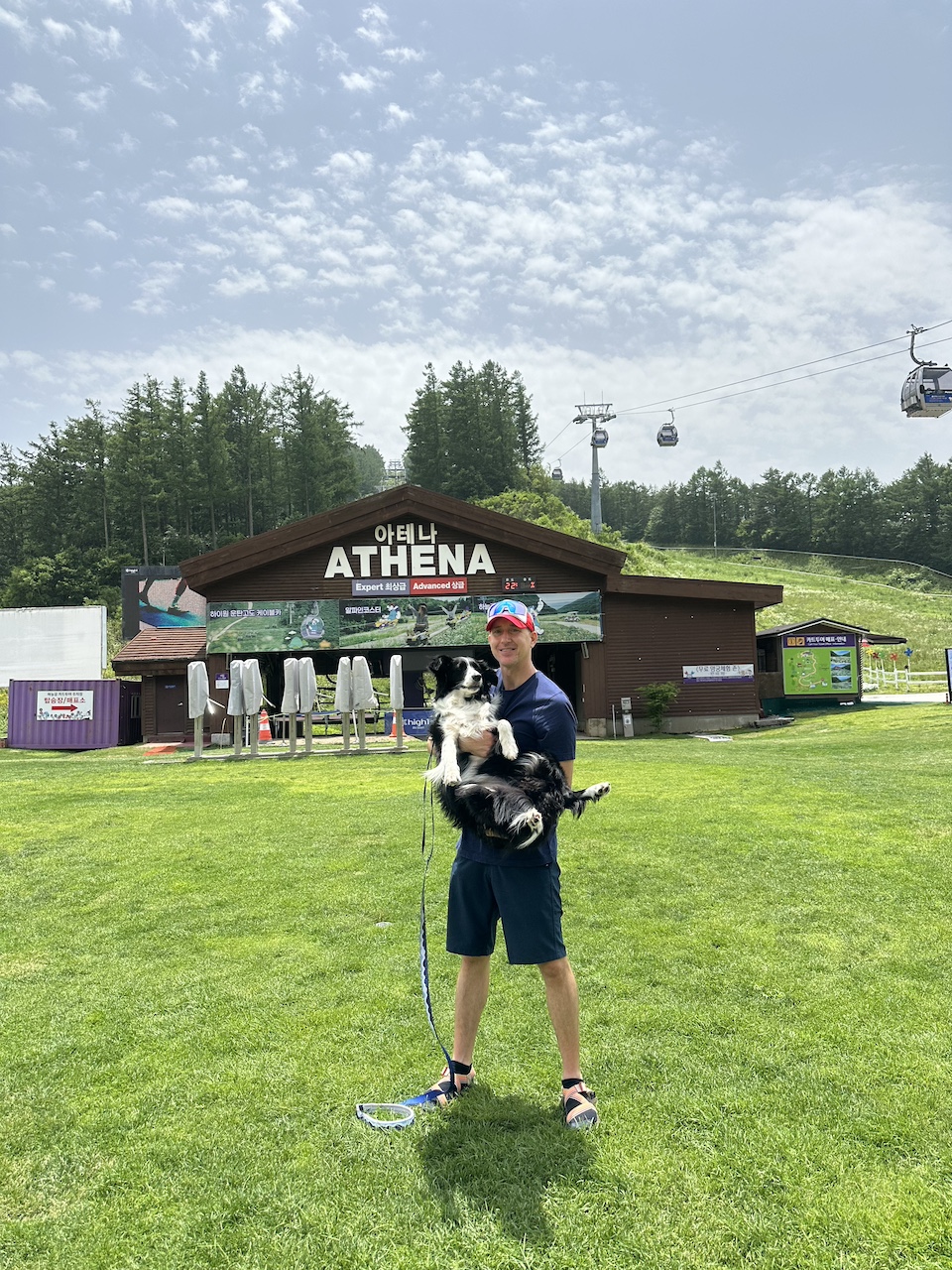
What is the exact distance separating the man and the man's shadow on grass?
0.11 meters

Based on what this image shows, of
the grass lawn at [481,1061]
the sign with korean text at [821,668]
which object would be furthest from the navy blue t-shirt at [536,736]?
the sign with korean text at [821,668]

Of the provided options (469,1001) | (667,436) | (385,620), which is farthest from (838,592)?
(469,1001)

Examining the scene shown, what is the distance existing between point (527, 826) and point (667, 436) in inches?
1710

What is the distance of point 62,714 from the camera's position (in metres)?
25.3

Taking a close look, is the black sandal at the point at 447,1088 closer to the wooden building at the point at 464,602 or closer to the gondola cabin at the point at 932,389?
the gondola cabin at the point at 932,389

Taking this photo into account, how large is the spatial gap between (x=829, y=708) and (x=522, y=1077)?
28.8 meters

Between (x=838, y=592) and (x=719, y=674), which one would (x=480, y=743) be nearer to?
(x=719, y=674)

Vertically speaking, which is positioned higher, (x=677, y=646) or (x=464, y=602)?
(x=464, y=602)

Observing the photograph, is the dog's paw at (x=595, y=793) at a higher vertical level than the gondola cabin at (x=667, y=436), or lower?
lower

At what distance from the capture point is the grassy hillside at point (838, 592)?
55.9m

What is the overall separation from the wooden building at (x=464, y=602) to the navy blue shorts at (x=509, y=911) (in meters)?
22.1

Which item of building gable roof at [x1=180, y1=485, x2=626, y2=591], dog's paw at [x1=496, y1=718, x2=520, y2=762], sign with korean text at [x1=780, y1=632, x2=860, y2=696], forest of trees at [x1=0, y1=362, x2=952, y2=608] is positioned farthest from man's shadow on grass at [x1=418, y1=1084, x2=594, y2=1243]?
→ forest of trees at [x1=0, y1=362, x2=952, y2=608]

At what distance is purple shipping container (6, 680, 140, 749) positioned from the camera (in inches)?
989

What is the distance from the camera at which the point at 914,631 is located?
182ft
